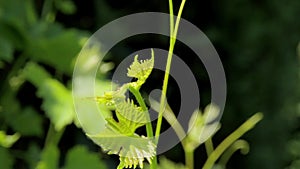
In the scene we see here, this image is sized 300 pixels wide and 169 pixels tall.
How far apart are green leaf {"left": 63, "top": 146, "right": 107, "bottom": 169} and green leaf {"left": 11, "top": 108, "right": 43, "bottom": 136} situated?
0.48 metres

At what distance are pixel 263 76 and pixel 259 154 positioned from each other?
0.73 feet

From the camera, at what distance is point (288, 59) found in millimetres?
2102

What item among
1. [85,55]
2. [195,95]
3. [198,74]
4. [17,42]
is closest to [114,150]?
[195,95]

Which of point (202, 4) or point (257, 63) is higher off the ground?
point (202, 4)

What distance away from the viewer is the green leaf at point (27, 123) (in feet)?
4.69

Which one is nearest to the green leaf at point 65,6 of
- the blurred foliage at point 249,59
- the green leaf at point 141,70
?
the blurred foliage at point 249,59

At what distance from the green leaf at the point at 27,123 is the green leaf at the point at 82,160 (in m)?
0.48

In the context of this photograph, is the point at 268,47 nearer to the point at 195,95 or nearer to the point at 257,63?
the point at 257,63

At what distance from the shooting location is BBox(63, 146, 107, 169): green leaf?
936 millimetres

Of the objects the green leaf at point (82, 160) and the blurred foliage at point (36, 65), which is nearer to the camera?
the green leaf at point (82, 160)

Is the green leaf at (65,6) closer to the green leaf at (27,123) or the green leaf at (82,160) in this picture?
the green leaf at (27,123)

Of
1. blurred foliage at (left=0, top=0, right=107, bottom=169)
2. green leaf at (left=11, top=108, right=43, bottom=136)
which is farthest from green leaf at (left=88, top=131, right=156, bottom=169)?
green leaf at (left=11, top=108, right=43, bottom=136)

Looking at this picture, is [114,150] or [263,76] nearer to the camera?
[114,150]

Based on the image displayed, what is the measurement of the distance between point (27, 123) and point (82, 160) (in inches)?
20.5
